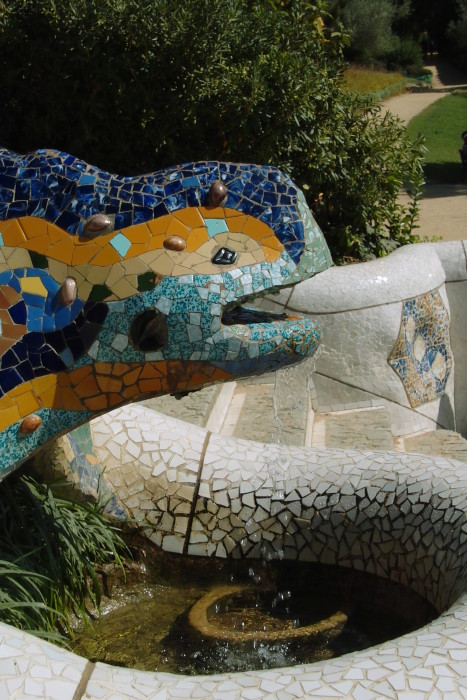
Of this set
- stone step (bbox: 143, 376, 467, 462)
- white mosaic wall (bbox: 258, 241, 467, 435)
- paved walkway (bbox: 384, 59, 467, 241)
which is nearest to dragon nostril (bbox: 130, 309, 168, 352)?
stone step (bbox: 143, 376, 467, 462)

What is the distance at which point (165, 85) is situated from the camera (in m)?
6.46

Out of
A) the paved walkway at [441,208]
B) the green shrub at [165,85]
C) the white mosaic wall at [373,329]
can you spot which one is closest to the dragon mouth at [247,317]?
the white mosaic wall at [373,329]

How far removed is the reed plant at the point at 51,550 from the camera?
125 inches

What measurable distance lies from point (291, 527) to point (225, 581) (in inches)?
14.0

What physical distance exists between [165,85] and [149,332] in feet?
13.7

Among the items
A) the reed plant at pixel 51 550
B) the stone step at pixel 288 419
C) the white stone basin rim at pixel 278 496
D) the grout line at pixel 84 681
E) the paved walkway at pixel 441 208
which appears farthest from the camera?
the paved walkway at pixel 441 208

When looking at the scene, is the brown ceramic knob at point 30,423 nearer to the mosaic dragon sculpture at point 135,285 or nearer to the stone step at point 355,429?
the mosaic dragon sculpture at point 135,285

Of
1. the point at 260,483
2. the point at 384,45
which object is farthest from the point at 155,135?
the point at 384,45

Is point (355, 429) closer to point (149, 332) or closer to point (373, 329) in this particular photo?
point (373, 329)

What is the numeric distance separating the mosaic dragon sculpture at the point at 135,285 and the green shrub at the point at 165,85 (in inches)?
149

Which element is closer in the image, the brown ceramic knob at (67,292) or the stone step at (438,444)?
the brown ceramic knob at (67,292)

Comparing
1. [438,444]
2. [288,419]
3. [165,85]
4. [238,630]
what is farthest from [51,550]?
[165,85]

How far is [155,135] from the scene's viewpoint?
260 inches

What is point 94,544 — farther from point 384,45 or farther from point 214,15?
point 384,45
